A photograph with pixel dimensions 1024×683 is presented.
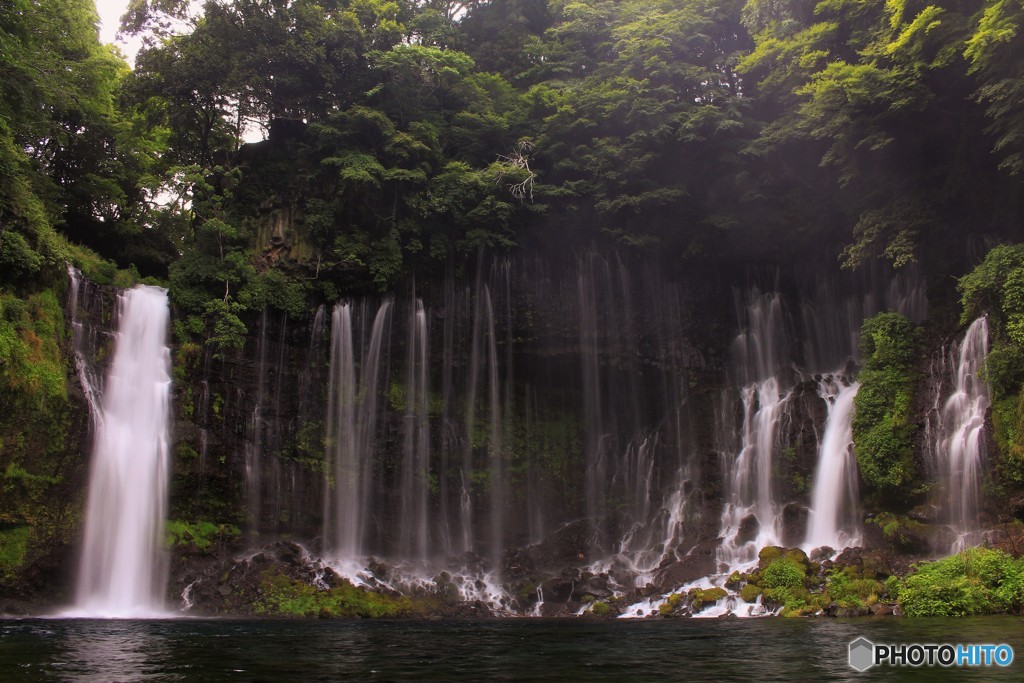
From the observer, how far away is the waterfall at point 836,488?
778 inches

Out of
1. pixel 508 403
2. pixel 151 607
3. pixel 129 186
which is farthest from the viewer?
pixel 129 186

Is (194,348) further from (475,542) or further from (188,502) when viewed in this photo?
(475,542)

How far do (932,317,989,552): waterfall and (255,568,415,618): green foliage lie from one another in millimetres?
13628

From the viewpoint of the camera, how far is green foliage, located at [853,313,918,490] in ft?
62.4

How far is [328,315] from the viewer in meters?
24.5

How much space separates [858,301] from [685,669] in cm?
2136

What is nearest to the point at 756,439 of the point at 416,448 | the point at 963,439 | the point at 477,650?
the point at 963,439

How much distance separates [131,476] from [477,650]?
12878 mm

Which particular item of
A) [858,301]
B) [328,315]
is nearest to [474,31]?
[328,315]

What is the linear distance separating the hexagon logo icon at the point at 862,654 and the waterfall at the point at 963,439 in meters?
8.77

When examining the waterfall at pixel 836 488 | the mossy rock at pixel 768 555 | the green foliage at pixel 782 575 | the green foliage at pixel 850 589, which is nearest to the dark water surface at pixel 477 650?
the green foliage at pixel 850 589

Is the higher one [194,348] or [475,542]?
[194,348]

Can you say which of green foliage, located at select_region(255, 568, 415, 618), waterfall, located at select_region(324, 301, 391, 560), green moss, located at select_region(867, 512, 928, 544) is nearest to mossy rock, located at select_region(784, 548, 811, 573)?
green moss, located at select_region(867, 512, 928, 544)

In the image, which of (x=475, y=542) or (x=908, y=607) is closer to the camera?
(x=908, y=607)
